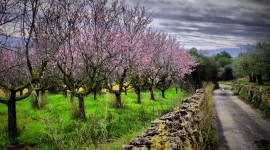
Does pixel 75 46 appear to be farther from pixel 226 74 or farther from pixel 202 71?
pixel 226 74

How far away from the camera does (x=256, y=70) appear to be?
62906 millimetres

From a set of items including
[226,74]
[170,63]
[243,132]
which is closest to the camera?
[243,132]

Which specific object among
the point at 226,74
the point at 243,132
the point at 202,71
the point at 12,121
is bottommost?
the point at 243,132

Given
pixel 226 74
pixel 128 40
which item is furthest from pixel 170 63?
pixel 226 74

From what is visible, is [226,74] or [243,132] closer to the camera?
[243,132]

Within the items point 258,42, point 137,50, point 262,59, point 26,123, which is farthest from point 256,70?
point 26,123

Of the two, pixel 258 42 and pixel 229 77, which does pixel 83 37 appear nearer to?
pixel 258 42

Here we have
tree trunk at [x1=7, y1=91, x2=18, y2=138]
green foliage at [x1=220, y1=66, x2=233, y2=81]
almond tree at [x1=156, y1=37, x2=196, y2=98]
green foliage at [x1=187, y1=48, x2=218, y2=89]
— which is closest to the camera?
tree trunk at [x1=7, y1=91, x2=18, y2=138]

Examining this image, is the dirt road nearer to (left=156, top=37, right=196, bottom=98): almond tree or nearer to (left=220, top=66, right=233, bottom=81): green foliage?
(left=156, top=37, right=196, bottom=98): almond tree

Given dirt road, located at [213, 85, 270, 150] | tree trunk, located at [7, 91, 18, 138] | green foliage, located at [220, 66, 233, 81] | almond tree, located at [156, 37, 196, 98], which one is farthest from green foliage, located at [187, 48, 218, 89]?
green foliage, located at [220, 66, 233, 81]

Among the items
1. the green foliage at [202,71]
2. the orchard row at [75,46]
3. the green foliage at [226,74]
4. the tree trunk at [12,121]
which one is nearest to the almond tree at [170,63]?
the orchard row at [75,46]

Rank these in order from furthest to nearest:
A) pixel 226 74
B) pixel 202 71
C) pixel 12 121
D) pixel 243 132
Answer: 1. pixel 226 74
2. pixel 202 71
3. pixel 243 132
4. pixel 12 121

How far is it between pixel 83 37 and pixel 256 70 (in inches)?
2062

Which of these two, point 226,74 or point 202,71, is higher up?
point 202,71
